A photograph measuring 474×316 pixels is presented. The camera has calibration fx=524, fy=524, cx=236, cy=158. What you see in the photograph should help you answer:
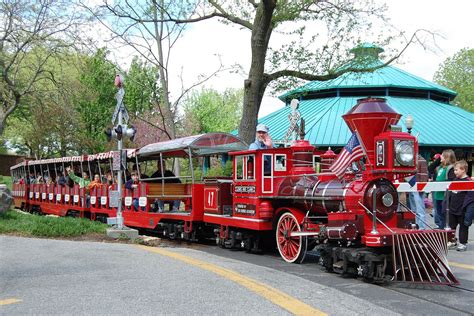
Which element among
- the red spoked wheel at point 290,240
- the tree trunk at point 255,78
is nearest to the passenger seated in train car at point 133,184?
the tree trunk at point 255,78

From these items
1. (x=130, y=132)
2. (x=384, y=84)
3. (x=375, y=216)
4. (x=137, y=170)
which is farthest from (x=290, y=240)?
(x=384, y=84)

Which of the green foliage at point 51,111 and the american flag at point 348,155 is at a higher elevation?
the green foliage at point 51,111

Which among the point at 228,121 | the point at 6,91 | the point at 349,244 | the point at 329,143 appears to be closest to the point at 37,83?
A: the point at 6,91

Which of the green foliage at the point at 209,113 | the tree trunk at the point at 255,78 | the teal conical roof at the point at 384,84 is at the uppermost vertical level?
the green foliage at the point at 209,113

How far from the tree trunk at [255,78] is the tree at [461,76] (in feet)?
118

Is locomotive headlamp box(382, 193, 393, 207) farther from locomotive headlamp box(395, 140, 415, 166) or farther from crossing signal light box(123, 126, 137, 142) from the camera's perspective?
crossing signal light box(123, 126, 137, 142)

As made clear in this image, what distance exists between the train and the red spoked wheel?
2 cm

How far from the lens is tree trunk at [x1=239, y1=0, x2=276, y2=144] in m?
17.1

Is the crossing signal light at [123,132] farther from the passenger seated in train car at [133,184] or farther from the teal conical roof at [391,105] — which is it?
the teal conical roof at [391,105]

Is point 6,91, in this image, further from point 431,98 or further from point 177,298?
A: point 431,98

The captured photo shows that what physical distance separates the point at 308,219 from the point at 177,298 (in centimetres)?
404

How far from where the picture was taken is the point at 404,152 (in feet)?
25.4

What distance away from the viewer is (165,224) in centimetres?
1414

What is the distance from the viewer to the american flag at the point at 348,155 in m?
8.29
